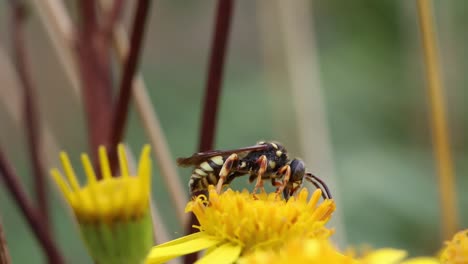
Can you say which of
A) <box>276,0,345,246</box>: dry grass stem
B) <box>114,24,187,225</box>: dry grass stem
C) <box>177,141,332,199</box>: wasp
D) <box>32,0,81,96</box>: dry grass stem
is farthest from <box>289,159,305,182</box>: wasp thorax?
<box>276,0,345,246</box>: dry grass stem

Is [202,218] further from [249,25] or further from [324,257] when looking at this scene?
[249,25]

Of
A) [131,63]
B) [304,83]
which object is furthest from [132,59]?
[304,83]

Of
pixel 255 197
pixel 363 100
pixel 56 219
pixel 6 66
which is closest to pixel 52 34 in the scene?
pixel 6 66

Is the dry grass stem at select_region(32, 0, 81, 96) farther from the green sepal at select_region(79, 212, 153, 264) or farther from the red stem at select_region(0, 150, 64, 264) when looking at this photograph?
the green sepal at select_region(79, 212, 153, 264)

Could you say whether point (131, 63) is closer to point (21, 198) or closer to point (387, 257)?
point (21, 198)

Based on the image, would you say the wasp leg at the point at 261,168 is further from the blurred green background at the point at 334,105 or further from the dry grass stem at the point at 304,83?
the blurred green background at the point at 334,105

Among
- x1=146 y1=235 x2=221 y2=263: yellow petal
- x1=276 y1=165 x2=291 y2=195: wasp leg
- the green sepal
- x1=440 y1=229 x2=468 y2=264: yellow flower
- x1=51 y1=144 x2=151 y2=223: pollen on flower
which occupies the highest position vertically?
x1=51 y1=144 x2=151 y2=223: pollen on flower
